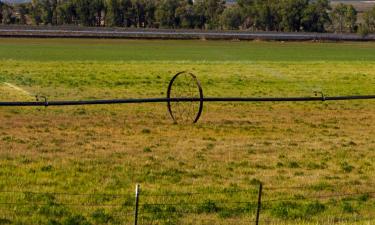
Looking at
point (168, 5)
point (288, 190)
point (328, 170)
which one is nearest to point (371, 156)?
point (328, 170)

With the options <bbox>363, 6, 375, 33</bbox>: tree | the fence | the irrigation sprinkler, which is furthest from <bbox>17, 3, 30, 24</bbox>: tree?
the fence

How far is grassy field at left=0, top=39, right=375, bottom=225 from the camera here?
46.1ft

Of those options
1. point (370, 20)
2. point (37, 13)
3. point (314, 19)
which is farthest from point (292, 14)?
point (37, 13)

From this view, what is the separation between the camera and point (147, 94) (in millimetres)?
37125

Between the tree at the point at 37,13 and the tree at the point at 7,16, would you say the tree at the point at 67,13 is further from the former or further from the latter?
the tree at the point at 7,16

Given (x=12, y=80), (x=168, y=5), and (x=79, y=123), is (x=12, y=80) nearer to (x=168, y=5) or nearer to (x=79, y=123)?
(x=79, y=123)

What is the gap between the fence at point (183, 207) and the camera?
13328 millimetres

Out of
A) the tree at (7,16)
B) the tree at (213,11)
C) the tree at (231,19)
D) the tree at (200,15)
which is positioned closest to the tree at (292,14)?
the tree at (231,19)

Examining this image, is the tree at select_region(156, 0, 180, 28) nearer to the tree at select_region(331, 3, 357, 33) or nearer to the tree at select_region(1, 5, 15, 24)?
the tree at select_region(1, 5, 15, 24)

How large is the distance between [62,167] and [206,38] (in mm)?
102554

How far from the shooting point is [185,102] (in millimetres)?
32094

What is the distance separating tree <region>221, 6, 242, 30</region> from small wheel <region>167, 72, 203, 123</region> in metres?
126

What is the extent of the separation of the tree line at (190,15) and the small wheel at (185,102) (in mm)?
115358

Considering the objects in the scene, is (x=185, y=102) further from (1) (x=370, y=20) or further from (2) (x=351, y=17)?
(2) (x=351, y=17)
